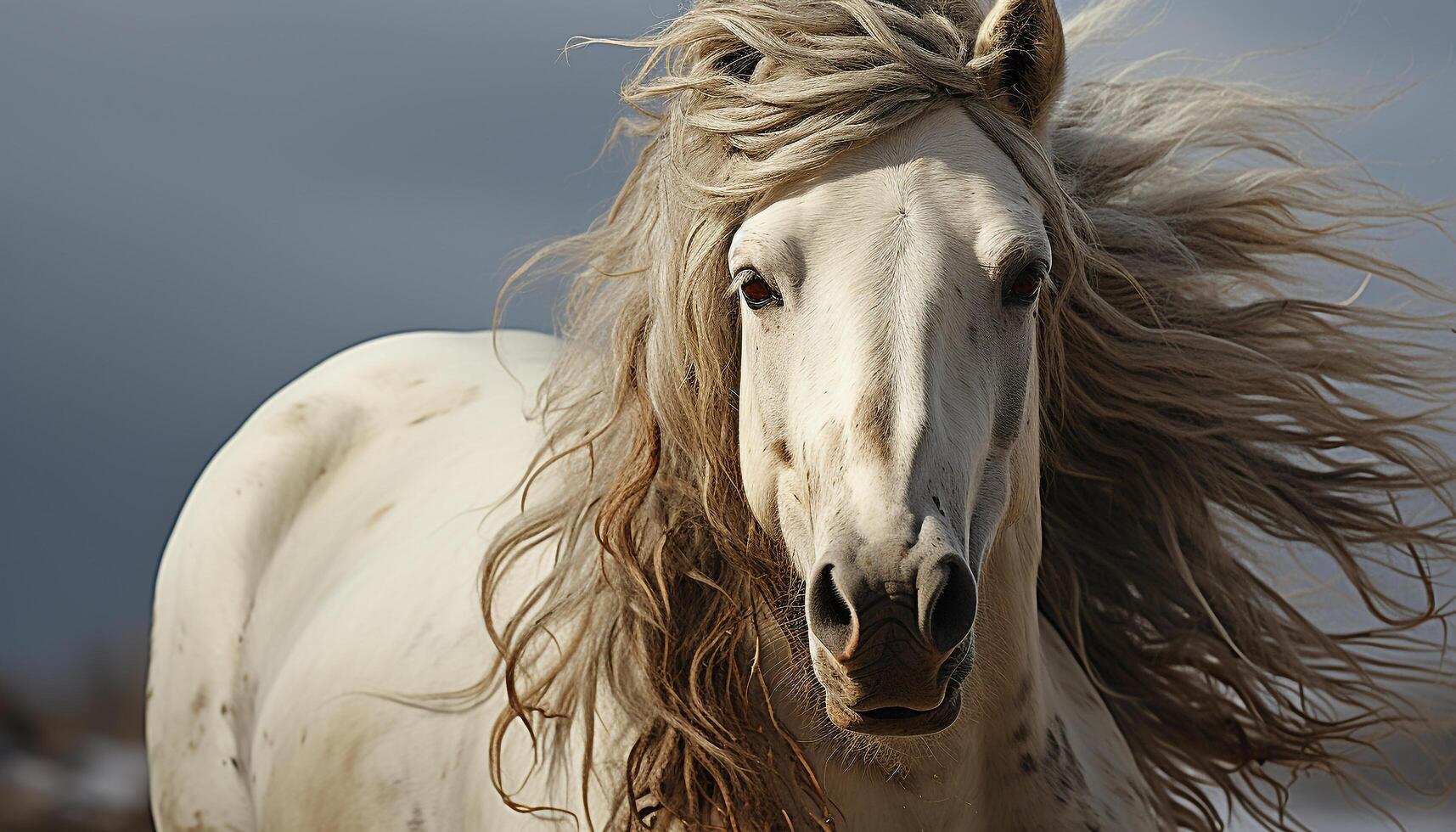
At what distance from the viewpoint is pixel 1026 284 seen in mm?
1367

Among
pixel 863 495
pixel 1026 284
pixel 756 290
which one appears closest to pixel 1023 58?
pixel 1026 284

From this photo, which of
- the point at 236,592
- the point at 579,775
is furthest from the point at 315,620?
the point at 579,775

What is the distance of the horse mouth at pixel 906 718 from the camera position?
124 cm

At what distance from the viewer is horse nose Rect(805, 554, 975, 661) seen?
114 centimetres

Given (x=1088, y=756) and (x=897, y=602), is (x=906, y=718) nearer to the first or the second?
(x=897, y=602)

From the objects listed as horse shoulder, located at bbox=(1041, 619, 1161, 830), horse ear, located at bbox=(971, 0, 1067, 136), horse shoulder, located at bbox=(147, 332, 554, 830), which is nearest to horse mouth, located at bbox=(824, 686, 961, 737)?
horse shoulder, located at bbox=(1041, 619, 1161, 830)

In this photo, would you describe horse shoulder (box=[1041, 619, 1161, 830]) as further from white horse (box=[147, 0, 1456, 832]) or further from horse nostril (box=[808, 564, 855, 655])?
horse nostril (box=[808, 564, 855, 655])

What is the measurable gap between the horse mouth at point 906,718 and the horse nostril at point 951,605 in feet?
0.30

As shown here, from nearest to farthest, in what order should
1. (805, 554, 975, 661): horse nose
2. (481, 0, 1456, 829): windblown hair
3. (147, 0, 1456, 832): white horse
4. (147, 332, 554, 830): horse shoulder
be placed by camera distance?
(805, 554, 975, 661): horse nose < (147, 0, 1456, 832): white horse < (481, 0, 1456, 829): windblown hair < (147, 332, 554, 830): horse shoulder

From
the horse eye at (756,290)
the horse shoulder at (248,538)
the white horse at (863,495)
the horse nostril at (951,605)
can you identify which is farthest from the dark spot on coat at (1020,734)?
the horse shoulder at (248,538)

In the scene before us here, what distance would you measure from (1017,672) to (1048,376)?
39 cm

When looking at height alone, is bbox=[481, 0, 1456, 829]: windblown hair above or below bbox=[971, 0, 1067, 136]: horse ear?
below

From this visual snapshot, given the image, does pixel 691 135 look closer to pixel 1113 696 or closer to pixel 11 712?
pixel 1113 696

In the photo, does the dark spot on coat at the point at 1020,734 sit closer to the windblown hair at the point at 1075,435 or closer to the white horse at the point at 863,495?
the white horse at the point at 863,495
